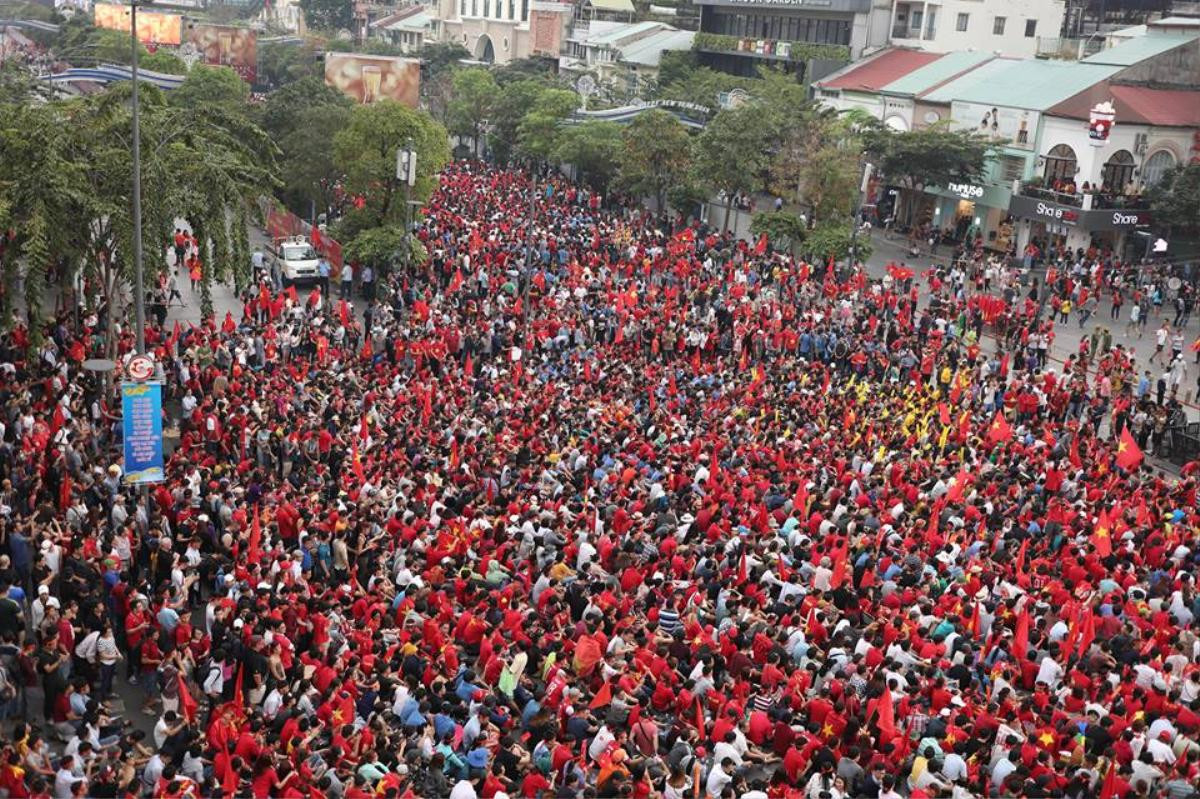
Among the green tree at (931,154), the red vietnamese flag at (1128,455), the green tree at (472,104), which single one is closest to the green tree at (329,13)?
the green tree at (472,104)

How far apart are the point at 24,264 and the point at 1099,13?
59.8m

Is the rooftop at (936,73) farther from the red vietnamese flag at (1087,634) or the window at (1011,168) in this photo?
the red vietnamese flag at (1087,634)

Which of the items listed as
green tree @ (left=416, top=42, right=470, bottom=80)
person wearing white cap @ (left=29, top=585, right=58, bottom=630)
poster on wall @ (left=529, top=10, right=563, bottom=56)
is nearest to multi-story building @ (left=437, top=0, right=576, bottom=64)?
poster on wall @ (left=529, top=10, right=563, bottom=56)

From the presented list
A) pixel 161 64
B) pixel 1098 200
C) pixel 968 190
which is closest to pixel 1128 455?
pixel 1098 200

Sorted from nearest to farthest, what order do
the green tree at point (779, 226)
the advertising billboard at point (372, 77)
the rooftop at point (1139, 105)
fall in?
the green tree at point (779, 226), the rooftop at point (1139, 105), the advertising billboard at point (372, 77)

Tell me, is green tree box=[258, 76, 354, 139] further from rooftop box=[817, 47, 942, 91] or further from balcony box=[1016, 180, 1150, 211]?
balcony box=[1016, 180, 1150, 211]

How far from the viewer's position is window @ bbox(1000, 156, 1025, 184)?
49.2m

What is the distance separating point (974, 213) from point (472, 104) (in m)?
31.6

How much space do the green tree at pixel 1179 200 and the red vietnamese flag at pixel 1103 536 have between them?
29379mm

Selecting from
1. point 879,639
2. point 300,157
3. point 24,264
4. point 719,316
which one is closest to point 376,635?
point 879,639

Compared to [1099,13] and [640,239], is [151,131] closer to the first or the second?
[640,239]

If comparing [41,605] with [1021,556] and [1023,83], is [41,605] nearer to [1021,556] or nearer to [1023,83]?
[1021,556]

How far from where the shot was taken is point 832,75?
62719mm

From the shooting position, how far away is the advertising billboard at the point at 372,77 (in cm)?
6253
